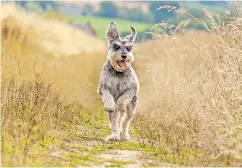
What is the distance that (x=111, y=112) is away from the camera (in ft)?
42.7

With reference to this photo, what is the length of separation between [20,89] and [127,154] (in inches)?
101

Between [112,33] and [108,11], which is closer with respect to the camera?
[112,33]

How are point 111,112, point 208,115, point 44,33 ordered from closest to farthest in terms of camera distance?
point 208,115 → point 111,112 → point 44,33

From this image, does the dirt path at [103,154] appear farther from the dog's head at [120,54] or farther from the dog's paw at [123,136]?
the dog's head at [120,54]

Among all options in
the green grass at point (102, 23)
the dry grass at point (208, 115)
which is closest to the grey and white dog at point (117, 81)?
the dry grass at point (208, 115)

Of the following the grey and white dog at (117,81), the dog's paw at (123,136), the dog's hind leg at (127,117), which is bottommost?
the dog's paw at (123,136)

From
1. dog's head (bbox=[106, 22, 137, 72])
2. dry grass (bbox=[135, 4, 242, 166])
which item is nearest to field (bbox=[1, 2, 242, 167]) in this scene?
dry grass (bbox=[135, 4, 242, 166])

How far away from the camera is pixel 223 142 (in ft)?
31.1

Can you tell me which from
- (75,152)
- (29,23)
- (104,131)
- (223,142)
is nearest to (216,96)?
(223,142)

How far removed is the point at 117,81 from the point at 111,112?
699 mm

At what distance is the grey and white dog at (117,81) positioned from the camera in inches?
511

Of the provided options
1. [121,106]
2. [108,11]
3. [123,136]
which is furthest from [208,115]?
A: [108,11]

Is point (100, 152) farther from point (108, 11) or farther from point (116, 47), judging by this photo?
point (108, 11)

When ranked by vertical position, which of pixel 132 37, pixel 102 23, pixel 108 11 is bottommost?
pixel 132 37
